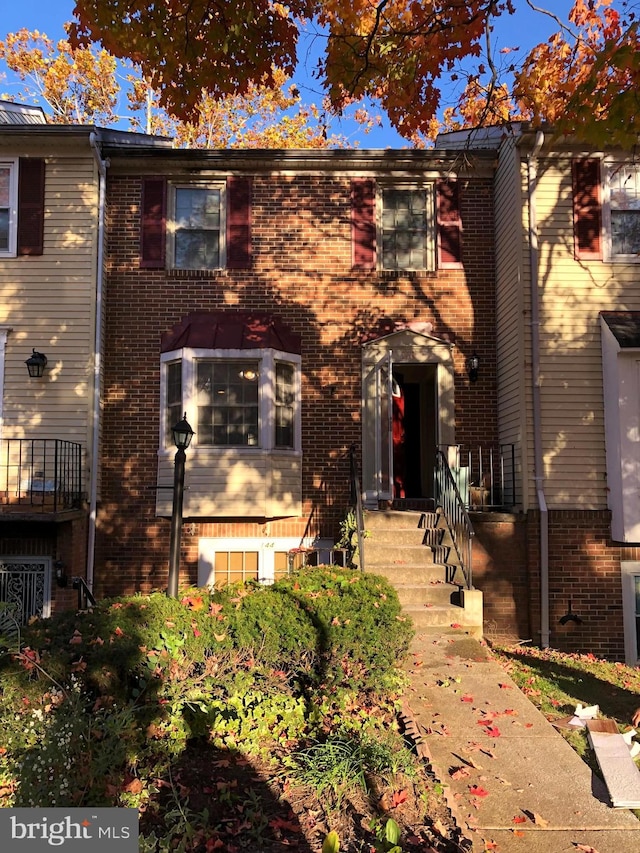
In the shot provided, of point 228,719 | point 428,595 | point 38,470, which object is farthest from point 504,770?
point 38,470

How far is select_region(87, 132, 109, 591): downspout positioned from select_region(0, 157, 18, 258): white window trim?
125 centimetres

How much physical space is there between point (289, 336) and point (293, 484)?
2.31m

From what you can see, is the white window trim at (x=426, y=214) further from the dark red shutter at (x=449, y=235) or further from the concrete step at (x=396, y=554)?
the concrete step at (x=396, y=554)

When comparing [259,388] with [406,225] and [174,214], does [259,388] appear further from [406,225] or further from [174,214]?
[406,225]

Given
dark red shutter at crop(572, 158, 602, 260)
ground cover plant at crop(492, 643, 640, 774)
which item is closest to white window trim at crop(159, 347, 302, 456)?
ground cover plant at crop(492, 643, 640, 774)

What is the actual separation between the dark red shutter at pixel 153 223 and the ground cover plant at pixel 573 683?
25.1 feet

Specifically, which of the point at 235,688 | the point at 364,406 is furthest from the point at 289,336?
the point at 235,688

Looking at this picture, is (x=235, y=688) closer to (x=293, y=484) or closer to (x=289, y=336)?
(x=293, y=484)

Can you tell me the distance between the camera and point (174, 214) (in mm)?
10539

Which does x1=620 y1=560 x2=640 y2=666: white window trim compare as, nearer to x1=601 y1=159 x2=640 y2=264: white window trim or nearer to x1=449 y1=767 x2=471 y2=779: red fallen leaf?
x1=601 y1=159 x2=640 y2=264: white window trim

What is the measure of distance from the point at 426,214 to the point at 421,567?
585 cm

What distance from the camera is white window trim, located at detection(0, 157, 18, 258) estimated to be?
9.98 metres

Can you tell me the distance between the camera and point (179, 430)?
21.7 feet

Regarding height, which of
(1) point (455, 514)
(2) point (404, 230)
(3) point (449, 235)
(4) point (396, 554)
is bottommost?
(4) point (396, 554)
